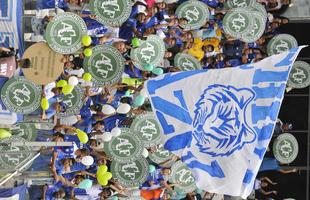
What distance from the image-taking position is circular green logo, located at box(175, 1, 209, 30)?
10.3m

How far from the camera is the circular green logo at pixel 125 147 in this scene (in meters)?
8.75

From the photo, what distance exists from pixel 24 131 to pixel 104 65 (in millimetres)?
1553

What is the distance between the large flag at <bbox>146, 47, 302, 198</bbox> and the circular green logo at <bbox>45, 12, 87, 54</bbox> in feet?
7.68

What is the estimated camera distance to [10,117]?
8.46m

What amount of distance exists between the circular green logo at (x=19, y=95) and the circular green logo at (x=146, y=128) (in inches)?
66.0

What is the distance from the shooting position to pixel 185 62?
10.1 m

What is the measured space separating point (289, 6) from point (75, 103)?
18.6 feet

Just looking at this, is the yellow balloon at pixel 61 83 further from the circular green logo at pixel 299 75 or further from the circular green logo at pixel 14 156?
the circular green logo at pixel 299 75

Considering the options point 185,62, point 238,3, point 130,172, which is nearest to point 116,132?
point 130,172

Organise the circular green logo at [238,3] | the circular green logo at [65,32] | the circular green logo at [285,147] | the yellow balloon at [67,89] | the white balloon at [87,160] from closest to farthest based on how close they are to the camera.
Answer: the circular green logo at [65,32] < the yellow balloon at [67,89] < the white balloon at [87,160] < the circular green logo at [238,3] < the circular green logo at [285,147]

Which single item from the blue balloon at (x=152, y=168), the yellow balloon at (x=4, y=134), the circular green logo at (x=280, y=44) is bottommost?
the blue balloon at (x=152, y=168)

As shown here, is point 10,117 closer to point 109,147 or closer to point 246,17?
point 109,147

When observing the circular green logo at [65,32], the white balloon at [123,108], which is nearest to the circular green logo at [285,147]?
the white balloon at [123,108]

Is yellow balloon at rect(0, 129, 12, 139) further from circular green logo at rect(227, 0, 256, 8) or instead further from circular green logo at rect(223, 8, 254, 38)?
circular green logo at rect(227, 0, 256, 8)
